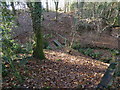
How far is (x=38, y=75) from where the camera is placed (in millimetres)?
5086

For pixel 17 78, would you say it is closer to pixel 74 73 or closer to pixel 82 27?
pixel 74 73

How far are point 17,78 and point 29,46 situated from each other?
3946mm

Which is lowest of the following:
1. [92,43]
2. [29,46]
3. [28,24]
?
[92,43]

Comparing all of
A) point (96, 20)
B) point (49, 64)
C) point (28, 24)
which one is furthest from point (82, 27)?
point (49, 64)

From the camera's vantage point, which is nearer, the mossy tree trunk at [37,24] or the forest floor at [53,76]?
the forest floor at [53,76]

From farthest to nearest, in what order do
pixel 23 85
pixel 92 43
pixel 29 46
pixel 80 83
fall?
1. pixel 92 43
2. pixel 29 46
3. pixel 80 83
4. pixel 23 85

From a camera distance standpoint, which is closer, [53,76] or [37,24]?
[53,76]

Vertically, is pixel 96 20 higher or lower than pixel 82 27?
higher

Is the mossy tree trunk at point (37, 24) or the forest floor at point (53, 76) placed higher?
the mossy tree trunk at point (37, 24)

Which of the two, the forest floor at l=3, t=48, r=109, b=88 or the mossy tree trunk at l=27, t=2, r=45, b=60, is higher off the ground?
the mossy tree trunk at l=27, t=2, r=45, b=60

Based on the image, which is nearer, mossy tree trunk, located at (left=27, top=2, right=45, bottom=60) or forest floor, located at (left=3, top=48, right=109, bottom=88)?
forest floor, located at (left=3, top=48, right=109, bottom=88)

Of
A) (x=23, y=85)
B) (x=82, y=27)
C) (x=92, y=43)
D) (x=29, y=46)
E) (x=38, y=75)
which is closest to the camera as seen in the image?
(x=23, y=85)

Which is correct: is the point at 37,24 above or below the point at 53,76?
above

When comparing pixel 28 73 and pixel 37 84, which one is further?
pixel 28 73
